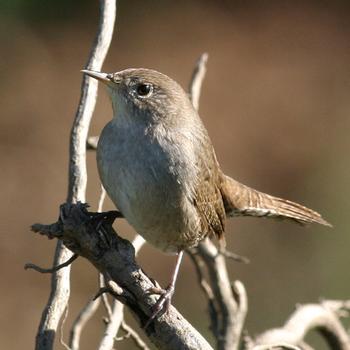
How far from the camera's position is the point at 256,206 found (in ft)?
16.8

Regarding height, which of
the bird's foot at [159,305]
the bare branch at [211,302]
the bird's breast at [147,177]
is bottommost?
the bird's foot at [159,305]

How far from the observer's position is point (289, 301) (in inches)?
309

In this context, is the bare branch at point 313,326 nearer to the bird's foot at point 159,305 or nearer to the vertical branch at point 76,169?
the bird's foot at point 159,305

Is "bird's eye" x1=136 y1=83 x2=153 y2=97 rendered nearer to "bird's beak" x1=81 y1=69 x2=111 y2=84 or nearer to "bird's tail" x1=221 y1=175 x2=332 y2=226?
"bird's beak" x1=81 y1=69 x2=111 y2=84

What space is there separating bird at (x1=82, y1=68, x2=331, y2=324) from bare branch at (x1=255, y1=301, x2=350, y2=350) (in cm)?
46

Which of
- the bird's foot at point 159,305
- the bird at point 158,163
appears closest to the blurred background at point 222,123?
the bird at point 158,163

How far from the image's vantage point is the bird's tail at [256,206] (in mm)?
4984

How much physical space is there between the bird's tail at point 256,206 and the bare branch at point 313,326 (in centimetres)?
56

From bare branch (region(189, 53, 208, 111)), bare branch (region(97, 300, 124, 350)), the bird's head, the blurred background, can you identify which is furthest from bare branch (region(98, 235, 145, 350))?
the blurred background

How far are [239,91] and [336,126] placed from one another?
1.58 metres

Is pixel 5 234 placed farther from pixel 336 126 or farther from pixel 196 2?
pixel 196 2

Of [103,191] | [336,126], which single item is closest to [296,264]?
[336,126]

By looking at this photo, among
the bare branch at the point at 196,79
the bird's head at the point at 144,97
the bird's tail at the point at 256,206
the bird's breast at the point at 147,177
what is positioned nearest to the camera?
the bird's breast at the point at 147,177

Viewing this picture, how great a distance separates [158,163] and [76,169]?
0.37 m
